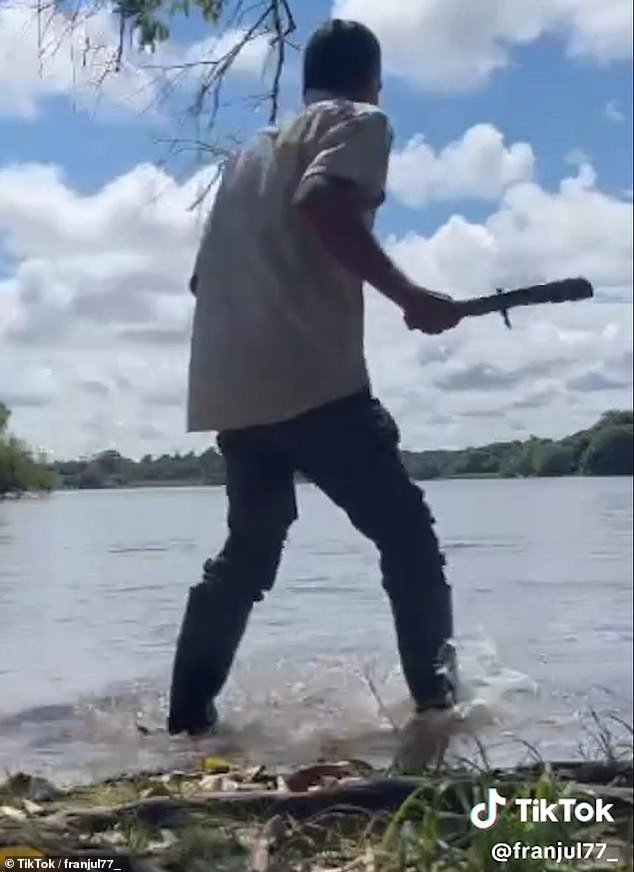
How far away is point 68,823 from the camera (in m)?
1.84

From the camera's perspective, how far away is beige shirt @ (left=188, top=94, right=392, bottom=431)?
2.05m

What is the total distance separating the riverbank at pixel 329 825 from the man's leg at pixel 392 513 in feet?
0.81

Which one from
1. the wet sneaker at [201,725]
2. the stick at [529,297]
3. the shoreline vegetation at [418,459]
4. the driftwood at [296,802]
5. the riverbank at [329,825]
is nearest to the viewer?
the riverbank at [329,825]

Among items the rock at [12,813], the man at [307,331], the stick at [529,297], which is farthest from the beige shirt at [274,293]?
the rock at [12,813]

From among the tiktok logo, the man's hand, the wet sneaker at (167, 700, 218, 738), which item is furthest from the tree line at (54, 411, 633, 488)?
the tiktok logo

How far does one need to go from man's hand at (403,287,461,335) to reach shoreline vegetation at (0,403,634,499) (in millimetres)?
171

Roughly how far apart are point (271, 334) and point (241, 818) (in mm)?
598

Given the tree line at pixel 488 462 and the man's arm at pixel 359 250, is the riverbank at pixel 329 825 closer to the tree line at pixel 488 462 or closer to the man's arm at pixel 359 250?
the tree line at pixel 488 462

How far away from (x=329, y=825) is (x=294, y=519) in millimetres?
465

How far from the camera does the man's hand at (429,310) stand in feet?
6.67

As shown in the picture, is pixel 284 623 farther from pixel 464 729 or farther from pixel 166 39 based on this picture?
pixel 166 39

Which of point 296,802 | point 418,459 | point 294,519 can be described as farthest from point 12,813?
point 418,459

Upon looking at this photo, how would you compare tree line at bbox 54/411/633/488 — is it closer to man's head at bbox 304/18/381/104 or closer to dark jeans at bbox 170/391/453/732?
dark jeans at bbox 170/391/453/732

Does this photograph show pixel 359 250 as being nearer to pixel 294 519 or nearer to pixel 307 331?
pixel 307 331
